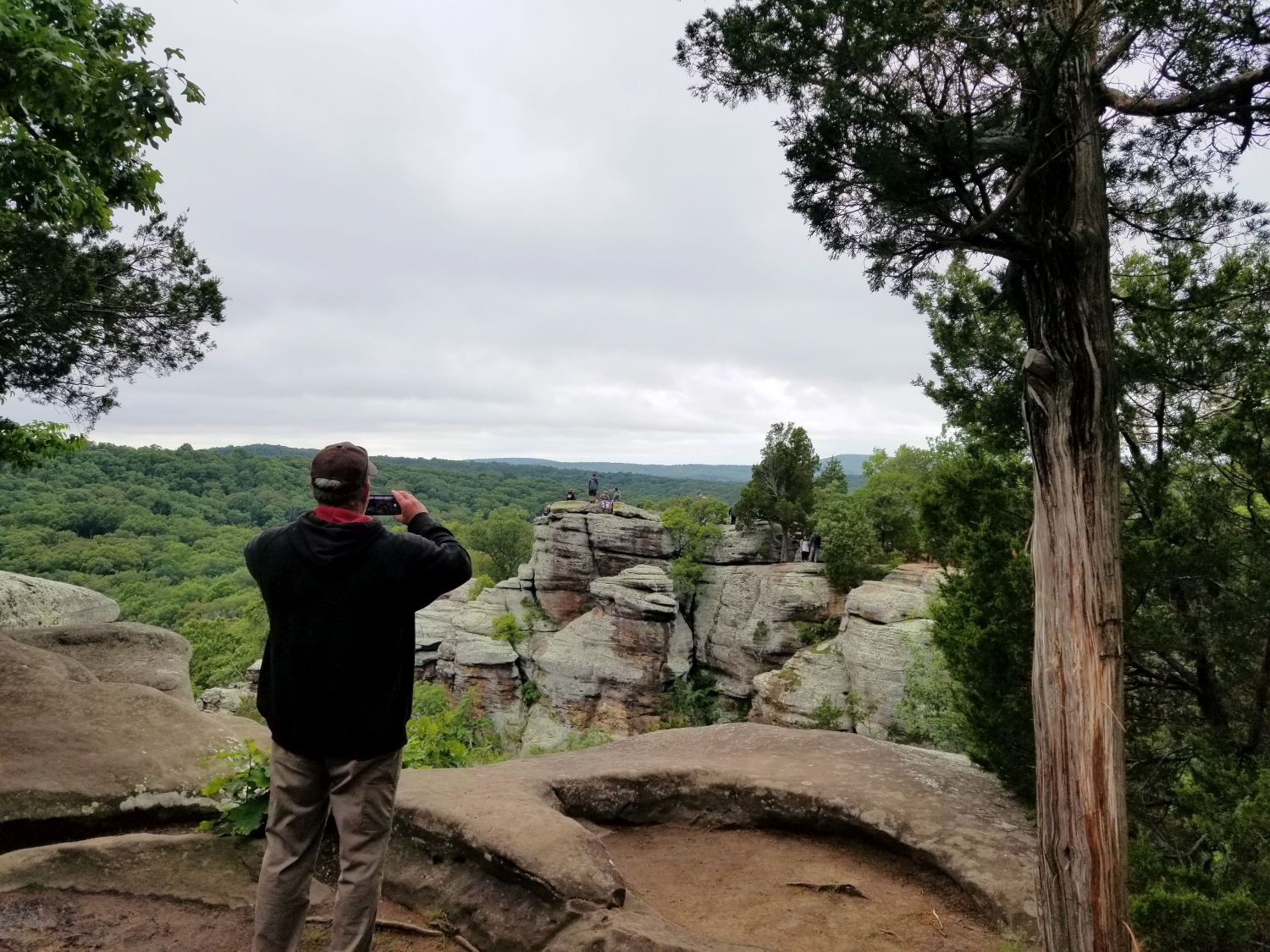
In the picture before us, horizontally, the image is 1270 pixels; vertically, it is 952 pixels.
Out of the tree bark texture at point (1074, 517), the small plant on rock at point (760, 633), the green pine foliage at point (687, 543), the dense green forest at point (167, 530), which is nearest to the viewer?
the tree bark texture at point (1074, 517)

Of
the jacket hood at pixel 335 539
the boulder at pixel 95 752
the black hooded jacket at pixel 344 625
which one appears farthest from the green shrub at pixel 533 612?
the jacket hood at pixel 335 539

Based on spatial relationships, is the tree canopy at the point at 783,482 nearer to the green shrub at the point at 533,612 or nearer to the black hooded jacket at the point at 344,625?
the green shrub at the point at 533,612

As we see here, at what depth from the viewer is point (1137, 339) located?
7586mm

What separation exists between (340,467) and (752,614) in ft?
92.6

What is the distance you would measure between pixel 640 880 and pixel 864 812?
183cm

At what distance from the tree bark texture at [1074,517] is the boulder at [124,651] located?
9179 mm

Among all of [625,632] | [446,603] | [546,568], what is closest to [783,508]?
[625,632]

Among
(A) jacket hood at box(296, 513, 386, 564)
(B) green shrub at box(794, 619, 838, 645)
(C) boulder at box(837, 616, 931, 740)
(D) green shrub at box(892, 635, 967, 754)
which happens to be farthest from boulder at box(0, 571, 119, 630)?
(B) green shrub at box(794, 619, 838, 645)

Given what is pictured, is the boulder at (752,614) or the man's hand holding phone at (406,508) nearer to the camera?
the man's hand holding phone at (406,508)

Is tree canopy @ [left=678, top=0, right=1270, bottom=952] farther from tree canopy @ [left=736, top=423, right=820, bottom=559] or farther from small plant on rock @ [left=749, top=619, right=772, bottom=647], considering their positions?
tree canopy @ [left=736, top=423, right=820, bottom=559]

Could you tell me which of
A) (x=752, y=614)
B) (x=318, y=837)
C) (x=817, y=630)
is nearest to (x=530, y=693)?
(x=752, y=614)

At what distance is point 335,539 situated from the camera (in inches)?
103

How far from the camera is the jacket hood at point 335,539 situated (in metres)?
2.59

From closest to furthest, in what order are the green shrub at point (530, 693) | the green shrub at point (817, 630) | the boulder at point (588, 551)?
1. the green shrub at point (817, 630)
2. the green shrub at point (530, 693)
3. the boulder at point (588, 551)
